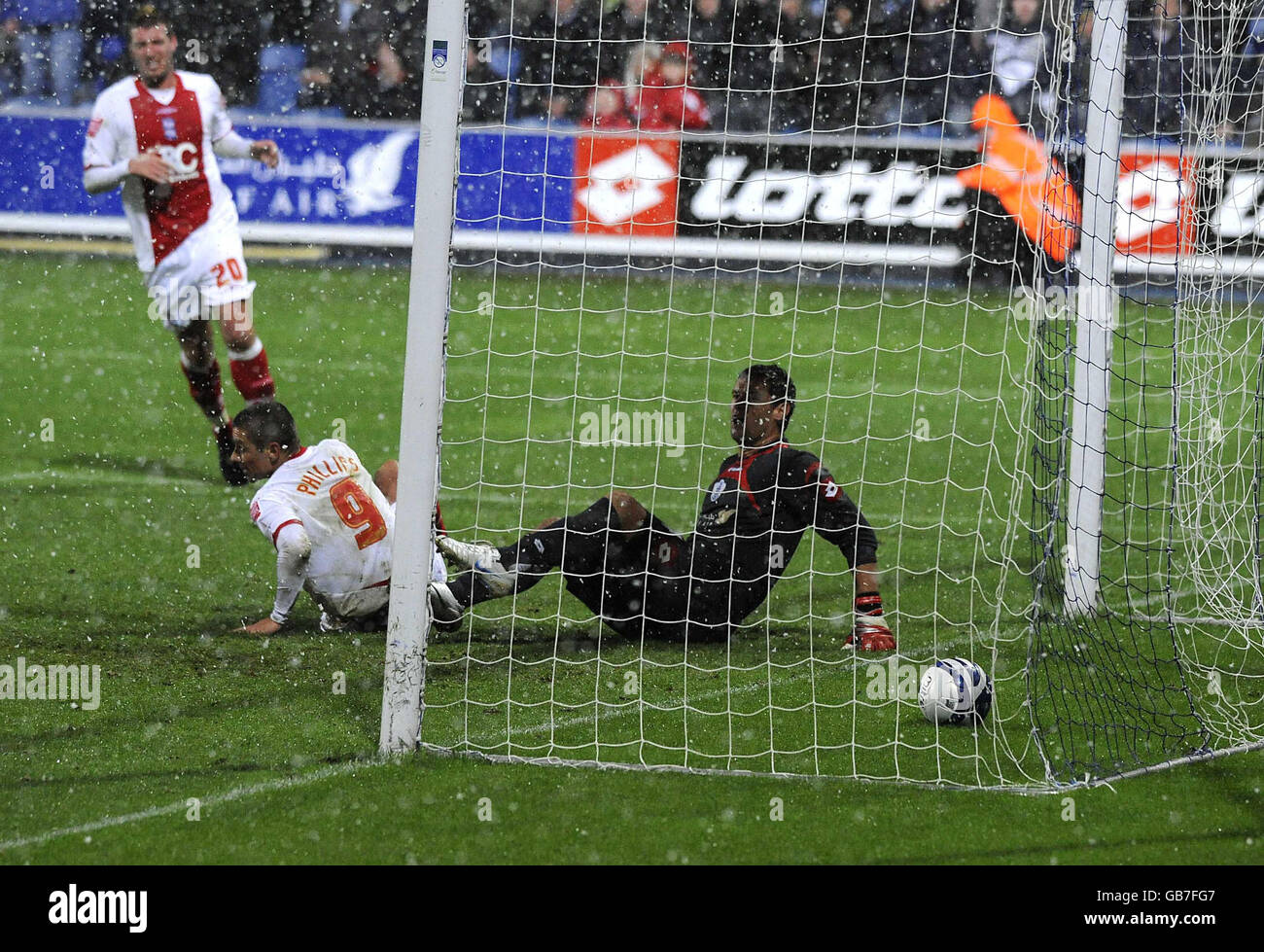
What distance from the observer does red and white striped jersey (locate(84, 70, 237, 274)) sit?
10.1 m

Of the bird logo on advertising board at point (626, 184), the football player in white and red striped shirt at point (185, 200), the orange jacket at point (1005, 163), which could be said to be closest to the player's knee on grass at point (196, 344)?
the football player in white and red striped shirt at point (185, 200)

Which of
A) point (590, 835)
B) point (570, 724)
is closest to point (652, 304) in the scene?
point (570, 724)

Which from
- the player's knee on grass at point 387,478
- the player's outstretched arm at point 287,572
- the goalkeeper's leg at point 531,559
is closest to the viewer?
the player's outstretched arm at point 287,572

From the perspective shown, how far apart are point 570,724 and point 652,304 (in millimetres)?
10149

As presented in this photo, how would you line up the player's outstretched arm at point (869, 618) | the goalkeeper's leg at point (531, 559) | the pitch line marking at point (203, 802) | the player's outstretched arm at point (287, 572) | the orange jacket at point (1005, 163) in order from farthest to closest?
the orange jacket at point (1005, 163) < the player's outstretched arm at point (869, 618) < the goalkeeper's leg at point (531, 559) < the player's outstretched arm at point (287, 572) < the pitch line marking at point (203, 802)

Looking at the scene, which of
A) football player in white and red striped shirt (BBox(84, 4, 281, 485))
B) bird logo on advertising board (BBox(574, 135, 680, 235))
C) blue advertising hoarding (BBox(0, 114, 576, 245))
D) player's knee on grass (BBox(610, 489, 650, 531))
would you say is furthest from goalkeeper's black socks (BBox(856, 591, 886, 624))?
blue advertising hoarding (BBox(0, 114, 576, 245))

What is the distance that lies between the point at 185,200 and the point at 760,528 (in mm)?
6138

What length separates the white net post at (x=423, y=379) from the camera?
180 inches

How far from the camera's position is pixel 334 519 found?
19.3 ft

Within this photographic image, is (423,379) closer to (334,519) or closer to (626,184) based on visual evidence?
(334,519)

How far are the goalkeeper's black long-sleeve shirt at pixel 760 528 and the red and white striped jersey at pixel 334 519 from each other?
128 cm

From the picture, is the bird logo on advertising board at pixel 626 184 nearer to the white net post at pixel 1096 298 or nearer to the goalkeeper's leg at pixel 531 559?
the white net post at pixel 1096 298

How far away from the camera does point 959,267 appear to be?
1619 centimetres
